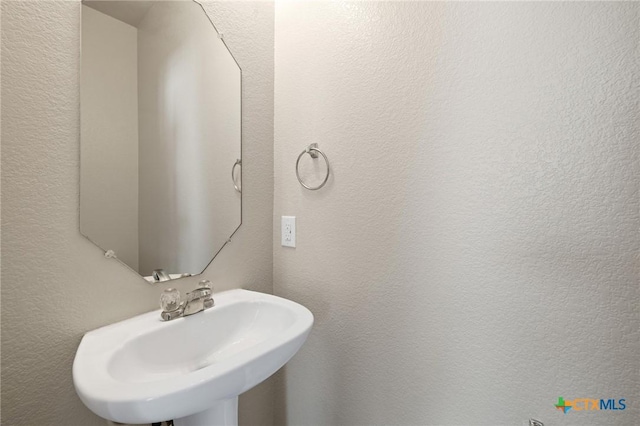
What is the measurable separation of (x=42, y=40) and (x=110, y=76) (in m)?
0.15

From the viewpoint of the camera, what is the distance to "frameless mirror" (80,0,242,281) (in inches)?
30.6

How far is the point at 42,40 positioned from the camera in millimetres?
680

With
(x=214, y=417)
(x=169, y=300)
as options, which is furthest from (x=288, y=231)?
(x=214, y=417)

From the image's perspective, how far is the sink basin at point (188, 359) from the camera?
513mm

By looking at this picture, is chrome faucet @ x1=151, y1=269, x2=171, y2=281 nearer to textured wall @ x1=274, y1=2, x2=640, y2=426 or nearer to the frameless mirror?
the frameless mirror

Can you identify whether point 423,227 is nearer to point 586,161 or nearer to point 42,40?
point 586,161

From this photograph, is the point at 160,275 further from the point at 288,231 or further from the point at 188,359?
the point at 288,231

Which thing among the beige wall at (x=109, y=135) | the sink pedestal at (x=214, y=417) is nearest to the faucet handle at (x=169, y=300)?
the beige wall at (x=109, y=135)

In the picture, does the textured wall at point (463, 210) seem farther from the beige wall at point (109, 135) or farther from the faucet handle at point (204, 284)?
the beige wall at point (109, 135)

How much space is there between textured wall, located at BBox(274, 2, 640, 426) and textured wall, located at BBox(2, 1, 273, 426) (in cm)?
67

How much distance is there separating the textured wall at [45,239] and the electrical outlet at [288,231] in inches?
21.2

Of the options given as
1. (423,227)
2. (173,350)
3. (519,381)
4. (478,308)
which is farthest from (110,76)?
(519,381)

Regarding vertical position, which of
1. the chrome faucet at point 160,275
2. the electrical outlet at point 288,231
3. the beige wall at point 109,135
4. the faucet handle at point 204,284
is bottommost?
the faucet handle at point 204,284

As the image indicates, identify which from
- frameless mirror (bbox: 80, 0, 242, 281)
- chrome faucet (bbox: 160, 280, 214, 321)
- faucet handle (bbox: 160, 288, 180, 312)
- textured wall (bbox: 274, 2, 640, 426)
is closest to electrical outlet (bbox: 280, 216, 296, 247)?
textured wall (bbox: 274, 2, 640, 426)
